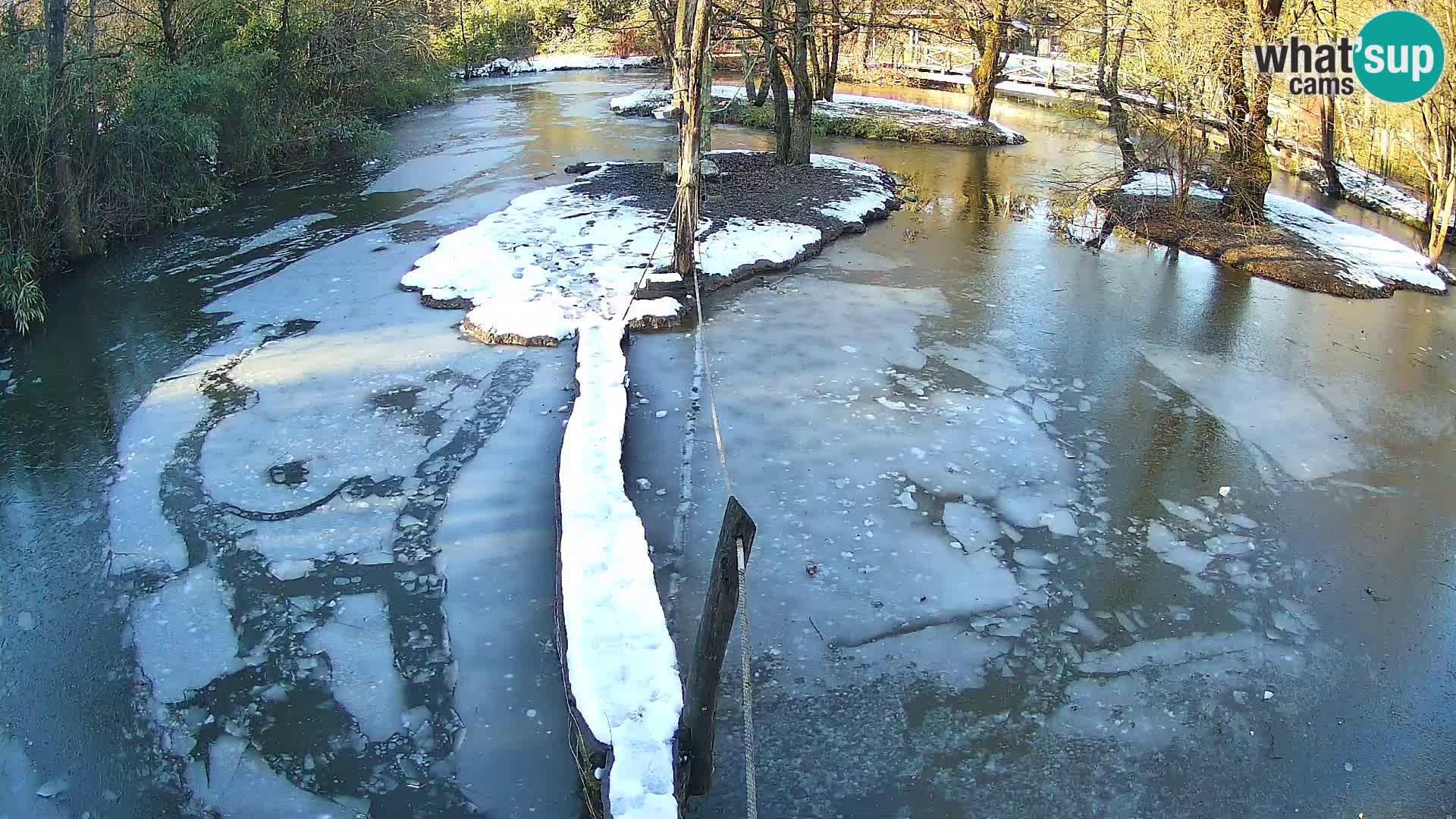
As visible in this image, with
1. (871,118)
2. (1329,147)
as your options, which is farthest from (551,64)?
(1329,147)

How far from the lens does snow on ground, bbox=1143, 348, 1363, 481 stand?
746 cm

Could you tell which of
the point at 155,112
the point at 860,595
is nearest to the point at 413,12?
the point at 155,112

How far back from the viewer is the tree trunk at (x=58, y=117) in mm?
10711

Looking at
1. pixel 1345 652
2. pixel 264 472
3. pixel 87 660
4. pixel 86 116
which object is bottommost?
pixel 1345 652

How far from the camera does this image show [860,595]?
18.6 ft

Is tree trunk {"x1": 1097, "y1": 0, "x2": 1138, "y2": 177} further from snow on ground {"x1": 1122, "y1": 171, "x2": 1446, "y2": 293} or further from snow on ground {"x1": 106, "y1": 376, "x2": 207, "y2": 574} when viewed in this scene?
snow on ground {"x1": 106, "y1": 376, "x2": 207, "y2": 574}

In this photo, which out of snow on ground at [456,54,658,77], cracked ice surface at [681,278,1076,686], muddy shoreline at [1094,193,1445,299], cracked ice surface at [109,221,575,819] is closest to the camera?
cracked ice surface at [109,221,575,819]

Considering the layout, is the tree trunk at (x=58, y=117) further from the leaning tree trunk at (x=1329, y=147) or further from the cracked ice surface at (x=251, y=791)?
the leaning tree trunk at (x=1329, y=147)

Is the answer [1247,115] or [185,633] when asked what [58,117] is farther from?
[1247,115]

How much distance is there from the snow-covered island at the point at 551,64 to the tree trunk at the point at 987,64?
15.0 m

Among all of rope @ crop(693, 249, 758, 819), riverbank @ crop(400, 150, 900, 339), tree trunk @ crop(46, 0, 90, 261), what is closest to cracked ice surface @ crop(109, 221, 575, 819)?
rope @ crop(693, 249, 758, 819)

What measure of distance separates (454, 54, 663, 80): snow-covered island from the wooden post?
106 ft

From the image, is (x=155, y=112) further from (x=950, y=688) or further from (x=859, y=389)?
(x=950, y=688)

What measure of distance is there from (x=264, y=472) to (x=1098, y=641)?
5.48 m
